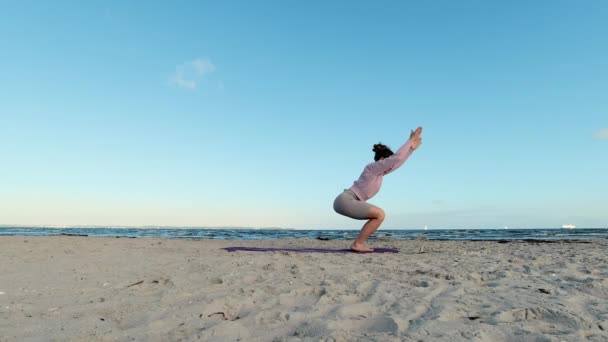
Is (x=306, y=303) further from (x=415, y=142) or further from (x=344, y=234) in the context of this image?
(x=344, y=234)

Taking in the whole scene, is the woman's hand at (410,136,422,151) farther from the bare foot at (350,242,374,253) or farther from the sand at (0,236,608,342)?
the sand at (0,236,608,342)

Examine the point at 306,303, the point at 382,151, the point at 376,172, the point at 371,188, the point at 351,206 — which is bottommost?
the point at 306,303

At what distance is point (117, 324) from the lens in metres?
2.50

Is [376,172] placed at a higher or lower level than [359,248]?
higher

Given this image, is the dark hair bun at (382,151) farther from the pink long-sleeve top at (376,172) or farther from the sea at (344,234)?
the sea at (344,234)

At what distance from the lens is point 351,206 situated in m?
6.52

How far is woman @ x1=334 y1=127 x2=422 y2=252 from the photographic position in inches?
251

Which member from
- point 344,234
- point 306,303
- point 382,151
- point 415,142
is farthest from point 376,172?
point 344,234

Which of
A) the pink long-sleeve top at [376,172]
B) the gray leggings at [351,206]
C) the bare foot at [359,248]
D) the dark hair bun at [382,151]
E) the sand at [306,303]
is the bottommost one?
the sand at [306,303]

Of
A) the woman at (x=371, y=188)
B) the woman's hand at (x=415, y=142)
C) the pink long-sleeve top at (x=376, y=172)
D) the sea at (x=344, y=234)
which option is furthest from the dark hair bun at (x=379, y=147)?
the sea at (x=344, y=234)

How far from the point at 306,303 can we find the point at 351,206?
148 inches

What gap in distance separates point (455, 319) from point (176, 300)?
6.35 ft

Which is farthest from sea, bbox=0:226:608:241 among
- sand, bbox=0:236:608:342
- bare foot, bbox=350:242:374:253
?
sand, bbox=0:236:608:342

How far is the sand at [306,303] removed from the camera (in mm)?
2205
